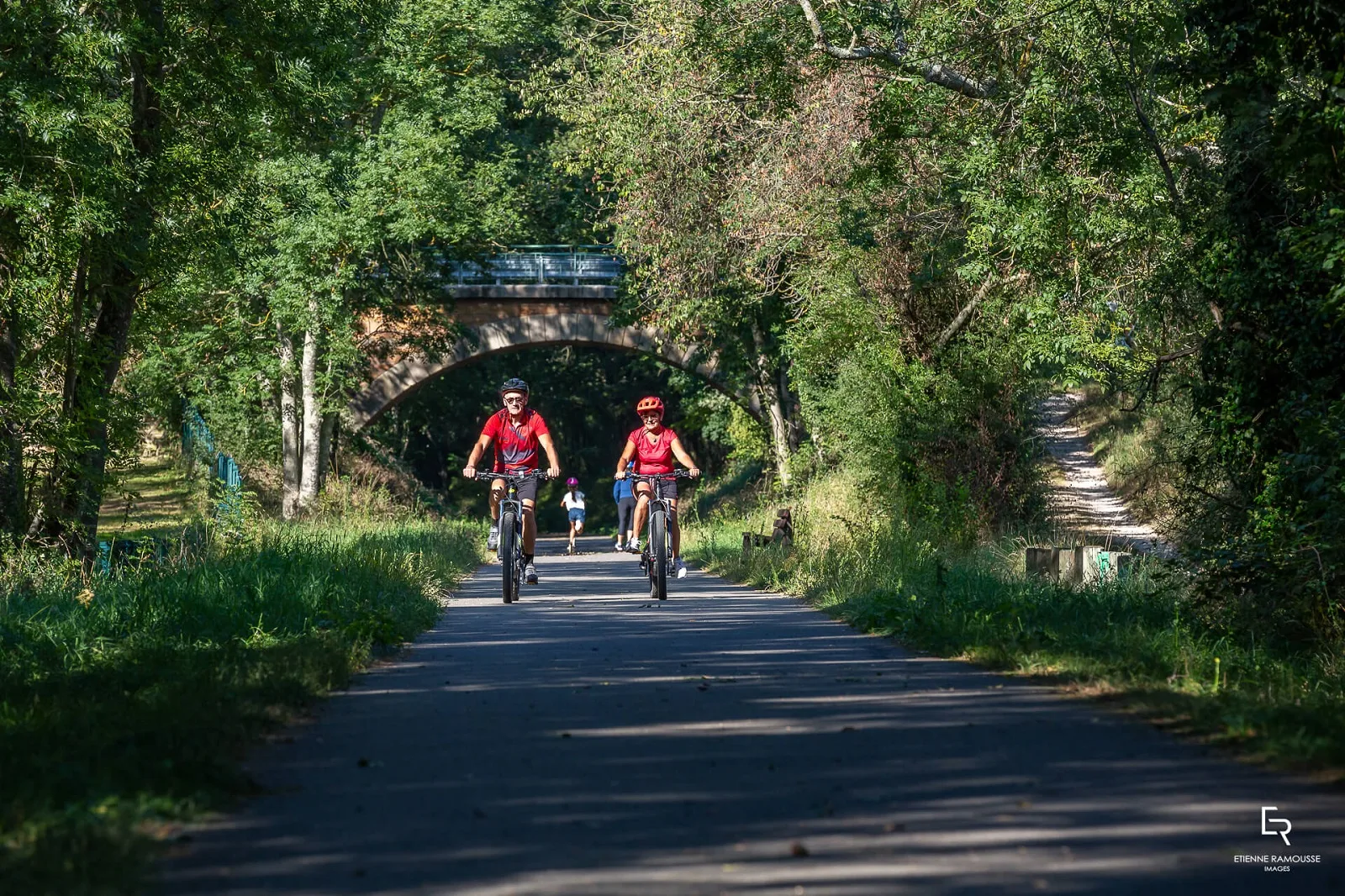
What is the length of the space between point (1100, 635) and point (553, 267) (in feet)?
125

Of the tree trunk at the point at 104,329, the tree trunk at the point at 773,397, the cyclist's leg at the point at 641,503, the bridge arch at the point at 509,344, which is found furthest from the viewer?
the bridge arch at the point at 509,344

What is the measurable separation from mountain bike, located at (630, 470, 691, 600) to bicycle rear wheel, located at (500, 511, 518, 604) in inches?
49.0

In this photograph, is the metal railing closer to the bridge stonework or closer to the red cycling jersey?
the bridge stonework

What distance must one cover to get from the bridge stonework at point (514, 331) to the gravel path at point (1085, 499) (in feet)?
34.6

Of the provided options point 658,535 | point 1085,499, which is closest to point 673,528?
point 658,535

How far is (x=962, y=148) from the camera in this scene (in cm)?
2033

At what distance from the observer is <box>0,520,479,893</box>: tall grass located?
4.95 meters

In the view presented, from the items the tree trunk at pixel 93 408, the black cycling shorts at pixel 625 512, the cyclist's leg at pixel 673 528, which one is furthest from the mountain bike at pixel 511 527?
the black cycling shorts at pixel 625 512

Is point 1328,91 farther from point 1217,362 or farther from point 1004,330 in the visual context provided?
point 1004,330

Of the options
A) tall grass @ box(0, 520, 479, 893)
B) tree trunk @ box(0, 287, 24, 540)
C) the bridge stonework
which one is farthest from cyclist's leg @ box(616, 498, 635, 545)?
the bridge stonework

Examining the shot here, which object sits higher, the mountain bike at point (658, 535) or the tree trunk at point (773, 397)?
the tree trunk at point (773, 397)

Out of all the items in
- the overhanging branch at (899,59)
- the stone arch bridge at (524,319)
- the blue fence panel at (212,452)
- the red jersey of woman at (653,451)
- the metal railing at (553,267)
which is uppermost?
the metal railing at (553,267)

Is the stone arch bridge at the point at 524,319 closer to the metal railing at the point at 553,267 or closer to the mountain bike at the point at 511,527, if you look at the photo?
the metal railing at the point at 553,267

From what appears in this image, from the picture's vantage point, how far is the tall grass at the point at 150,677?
16.2 ft
